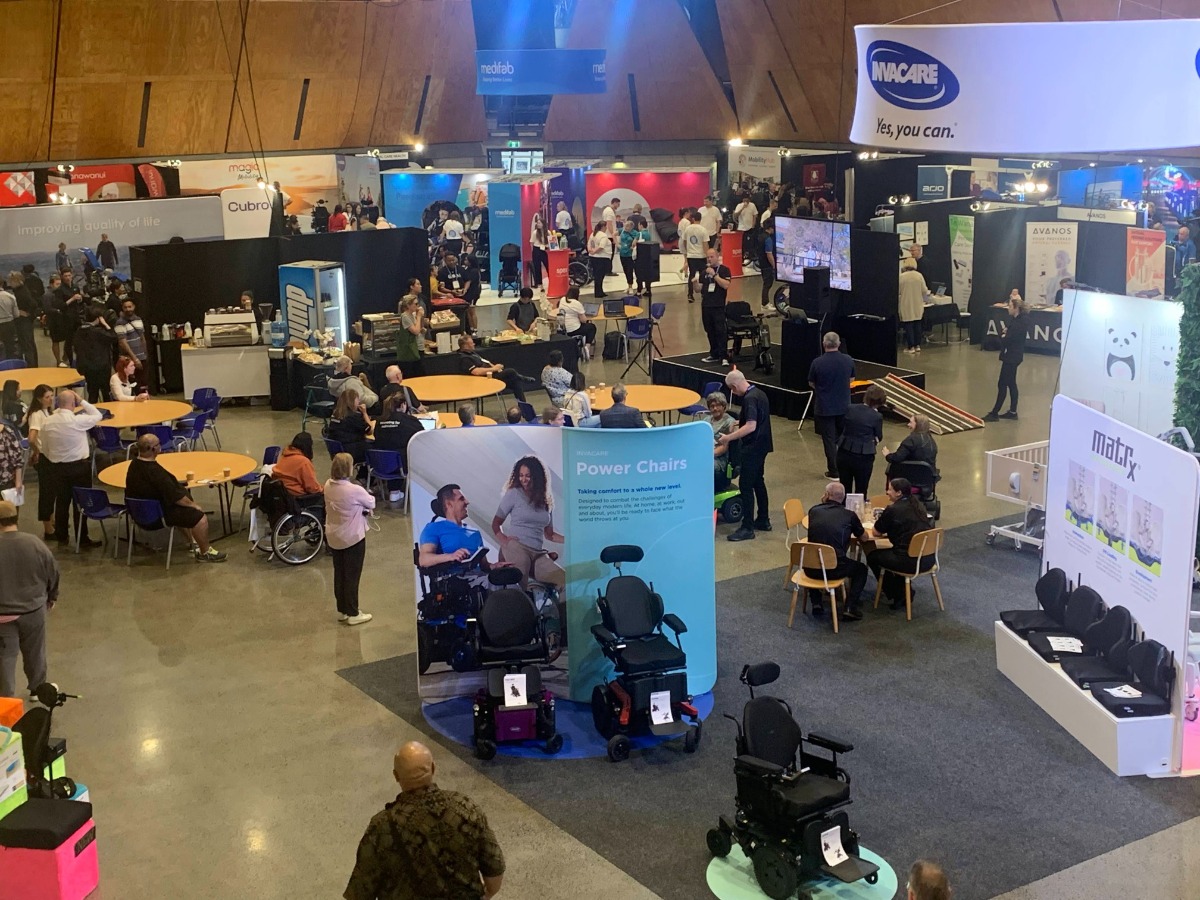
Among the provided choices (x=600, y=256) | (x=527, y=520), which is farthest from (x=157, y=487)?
(x=600, y=256)

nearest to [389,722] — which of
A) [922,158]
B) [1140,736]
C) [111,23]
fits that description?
[1140,736]

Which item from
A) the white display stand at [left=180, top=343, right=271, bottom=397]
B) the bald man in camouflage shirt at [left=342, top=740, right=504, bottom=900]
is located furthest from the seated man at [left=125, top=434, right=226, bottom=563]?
the bald man in camouflage shirt at [left=342, top=740, right=504, bottom=900]

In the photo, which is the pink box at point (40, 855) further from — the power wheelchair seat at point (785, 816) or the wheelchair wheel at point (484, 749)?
the power wheelchair seat at point (785, 816)

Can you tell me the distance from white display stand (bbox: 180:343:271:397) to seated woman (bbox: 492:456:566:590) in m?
8.53

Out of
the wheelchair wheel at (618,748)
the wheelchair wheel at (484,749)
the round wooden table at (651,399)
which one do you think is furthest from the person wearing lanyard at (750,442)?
the wheelchair wheel at (484,749)

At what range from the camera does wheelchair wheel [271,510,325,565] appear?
10.4 metres

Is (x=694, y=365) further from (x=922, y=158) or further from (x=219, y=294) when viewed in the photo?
(x=922, y=158)

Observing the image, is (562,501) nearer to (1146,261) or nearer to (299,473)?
(299,473)

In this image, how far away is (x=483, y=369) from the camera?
559 inches

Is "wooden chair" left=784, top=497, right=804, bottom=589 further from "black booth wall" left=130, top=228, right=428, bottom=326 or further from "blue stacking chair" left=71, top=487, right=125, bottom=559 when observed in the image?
"black booth wall" left=130, top=228, right=428, bottom=326

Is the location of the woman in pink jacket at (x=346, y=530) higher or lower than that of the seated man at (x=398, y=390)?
Answer: lower

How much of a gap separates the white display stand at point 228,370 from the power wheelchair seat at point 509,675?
347 inches

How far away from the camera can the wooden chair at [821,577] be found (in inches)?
352

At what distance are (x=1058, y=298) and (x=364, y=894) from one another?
15.3 metres
